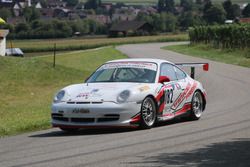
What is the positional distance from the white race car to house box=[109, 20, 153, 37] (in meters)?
89.5

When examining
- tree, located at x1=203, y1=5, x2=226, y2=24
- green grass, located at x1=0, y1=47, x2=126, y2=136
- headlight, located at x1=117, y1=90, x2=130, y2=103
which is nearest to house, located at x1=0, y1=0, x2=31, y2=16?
tree, located at x1=203, y1=5, x2=226, y2=24

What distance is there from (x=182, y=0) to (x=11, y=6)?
60911 mm

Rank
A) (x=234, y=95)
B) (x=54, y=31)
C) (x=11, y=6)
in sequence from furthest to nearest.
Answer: (x=11, y=6) → (x=54, y=31) → (x=234, y=95)

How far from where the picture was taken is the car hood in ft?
43.6

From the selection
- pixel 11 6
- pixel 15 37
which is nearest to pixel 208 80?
pixel 15 37

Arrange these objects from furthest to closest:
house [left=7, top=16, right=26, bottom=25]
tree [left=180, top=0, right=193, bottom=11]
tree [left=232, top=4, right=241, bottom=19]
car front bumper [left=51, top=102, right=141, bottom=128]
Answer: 1. tree [left=180, top=0, right=193, bottom=11]
2. tree [left=232, top=4, right=241, bottom=19]
3. house [left=7, top=16, right=26, bottom=25]
4. car front bumper [left=51, top=102, right=141, bottom=128]

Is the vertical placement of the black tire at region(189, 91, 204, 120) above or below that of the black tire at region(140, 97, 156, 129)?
below

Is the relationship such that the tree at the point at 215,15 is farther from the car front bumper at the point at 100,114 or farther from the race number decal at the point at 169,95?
the car front bumper at the point at 100,114

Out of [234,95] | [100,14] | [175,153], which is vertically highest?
[175,153]

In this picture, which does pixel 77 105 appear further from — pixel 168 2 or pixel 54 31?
pixel 168 2

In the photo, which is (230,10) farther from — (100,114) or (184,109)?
(100,114)

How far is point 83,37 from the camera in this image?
303 feet

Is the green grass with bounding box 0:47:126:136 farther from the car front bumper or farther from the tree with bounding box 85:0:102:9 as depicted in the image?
the tree with bounding box 85:0:102:9

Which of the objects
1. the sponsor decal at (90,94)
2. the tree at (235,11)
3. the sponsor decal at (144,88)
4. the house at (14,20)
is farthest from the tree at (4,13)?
the sponsor decal at (90,94)
